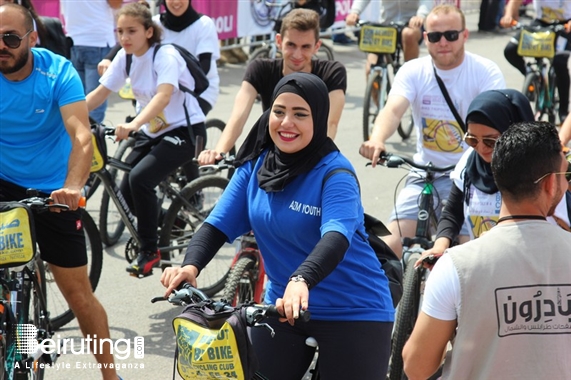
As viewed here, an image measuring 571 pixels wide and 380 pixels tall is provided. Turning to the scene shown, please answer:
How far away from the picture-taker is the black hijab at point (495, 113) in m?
4.63

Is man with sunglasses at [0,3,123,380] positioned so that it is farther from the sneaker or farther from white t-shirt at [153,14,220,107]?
white t-shirt at [153,14,220,107]

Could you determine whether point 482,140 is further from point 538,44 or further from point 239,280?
point 538,44

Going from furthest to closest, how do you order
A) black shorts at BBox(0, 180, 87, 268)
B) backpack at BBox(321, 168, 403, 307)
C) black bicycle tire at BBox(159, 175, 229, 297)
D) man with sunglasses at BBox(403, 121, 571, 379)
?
black bicycle tire at BBox(159, 175, 229, 297) < black shorts at BBox(0, 180, 87, 268) < backpack at BBox(321, 168, 403, 307) < man with sunglasses at BBox(403, 121, 571, 379)

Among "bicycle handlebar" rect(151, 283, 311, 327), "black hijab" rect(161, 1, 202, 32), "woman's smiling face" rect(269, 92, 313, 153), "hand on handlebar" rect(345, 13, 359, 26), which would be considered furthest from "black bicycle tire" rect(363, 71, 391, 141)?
"bicycle handlebar" rect(151, 283, 311, 327)

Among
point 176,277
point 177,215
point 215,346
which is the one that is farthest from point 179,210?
point 215,346

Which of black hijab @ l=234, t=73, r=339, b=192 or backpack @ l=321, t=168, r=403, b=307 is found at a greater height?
black hijab @ l=234, t=73, r=339, b=192

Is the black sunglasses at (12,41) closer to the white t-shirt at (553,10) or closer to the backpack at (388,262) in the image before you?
the backpack at (388,262)

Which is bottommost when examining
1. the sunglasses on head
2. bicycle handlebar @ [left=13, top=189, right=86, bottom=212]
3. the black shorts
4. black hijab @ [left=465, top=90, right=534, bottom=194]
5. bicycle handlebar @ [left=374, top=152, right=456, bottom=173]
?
the black shorts

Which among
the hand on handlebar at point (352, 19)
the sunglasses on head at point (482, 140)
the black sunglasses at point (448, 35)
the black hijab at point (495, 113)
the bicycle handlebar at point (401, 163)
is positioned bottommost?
the hand on handlebar at point (352, 19)

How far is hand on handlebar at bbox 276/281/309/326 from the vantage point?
3.45 metres

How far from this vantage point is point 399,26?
11.5m

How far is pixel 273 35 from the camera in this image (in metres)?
15.3

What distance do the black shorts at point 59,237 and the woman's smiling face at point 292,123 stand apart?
169cm

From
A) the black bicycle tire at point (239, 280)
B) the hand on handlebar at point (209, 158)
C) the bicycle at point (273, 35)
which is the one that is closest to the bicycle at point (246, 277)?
the black bicycle tire at point (239, 280)
